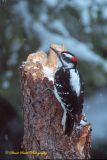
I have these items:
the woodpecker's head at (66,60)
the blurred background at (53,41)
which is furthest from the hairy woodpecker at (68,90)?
the blurred background at (53,41)

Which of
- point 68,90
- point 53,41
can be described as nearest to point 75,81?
point 68,90

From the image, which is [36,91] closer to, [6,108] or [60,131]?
[60,131]

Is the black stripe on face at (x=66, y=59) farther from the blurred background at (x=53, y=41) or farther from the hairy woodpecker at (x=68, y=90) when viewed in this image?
the blurred background at (x=53, y=41)

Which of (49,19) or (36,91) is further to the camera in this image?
(49,19)

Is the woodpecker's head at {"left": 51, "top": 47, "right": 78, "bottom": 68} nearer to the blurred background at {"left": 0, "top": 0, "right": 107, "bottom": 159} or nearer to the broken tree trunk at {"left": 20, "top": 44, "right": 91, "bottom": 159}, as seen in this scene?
the broken tree trunk at {"left": 20, "top": 44, "right": 91, "bottom": 159}

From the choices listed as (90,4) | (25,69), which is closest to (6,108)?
(25,69)

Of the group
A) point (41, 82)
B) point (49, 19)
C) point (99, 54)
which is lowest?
point (41, 82)
